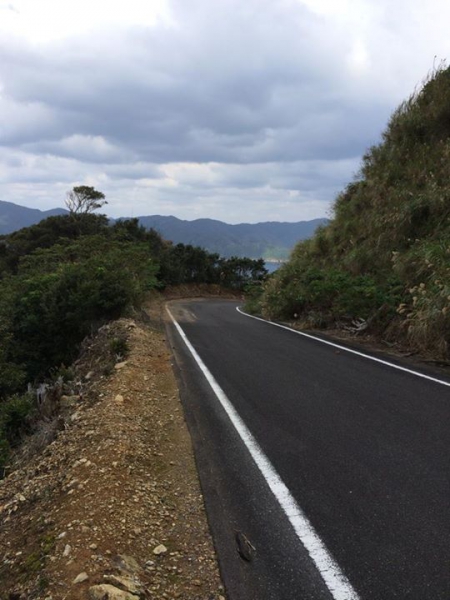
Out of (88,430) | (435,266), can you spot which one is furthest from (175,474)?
(435,266)

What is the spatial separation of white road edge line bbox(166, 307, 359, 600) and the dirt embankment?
0.61 m

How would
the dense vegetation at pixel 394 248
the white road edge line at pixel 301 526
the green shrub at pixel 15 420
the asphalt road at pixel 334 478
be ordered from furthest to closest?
1. the dense vegetation at pixel 394 248
2. the green shrub at pixel 15 420
3. the asphalt road at pixel 334 478
4. the white road edge line at pixel 301 526

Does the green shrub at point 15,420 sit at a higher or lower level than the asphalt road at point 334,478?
lower

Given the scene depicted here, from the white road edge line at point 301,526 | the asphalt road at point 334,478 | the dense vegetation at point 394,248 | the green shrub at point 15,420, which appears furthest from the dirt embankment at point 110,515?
the dense vegetation at point 394,248

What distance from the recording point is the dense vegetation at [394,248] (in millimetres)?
10257

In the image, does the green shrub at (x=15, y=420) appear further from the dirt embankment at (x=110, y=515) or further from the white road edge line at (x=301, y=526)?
the white road edge line at (x=301, y=526)

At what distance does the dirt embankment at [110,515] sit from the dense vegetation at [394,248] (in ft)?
20.5

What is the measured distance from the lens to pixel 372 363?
28.1 ft

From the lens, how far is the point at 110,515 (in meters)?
3.45

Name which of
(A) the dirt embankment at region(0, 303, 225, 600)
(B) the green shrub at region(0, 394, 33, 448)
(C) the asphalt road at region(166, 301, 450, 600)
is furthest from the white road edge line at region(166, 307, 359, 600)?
(B) the green shrub at region(0, 394, 33, 448)

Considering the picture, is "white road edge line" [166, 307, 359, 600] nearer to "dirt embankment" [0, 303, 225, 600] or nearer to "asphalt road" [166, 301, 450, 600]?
"asphalt road" [166, 301, 450, 600]

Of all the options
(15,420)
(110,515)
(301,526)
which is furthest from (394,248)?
(110,515)

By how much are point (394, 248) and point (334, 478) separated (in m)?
11.1

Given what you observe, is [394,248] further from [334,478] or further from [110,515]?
[110,515]
